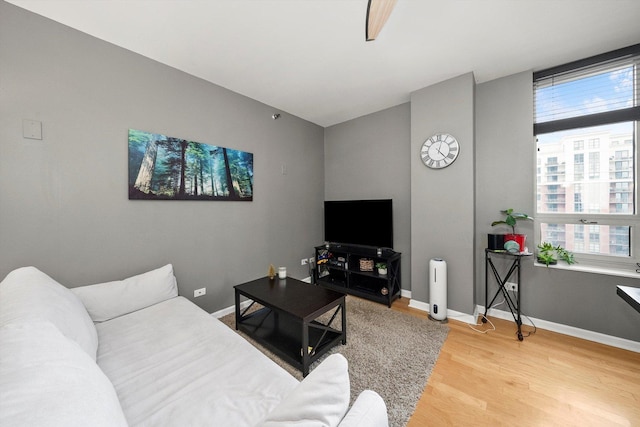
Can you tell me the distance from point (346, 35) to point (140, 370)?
272 cm

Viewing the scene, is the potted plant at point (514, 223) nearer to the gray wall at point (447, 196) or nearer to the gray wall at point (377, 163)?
the gray wall at point (447, 196)

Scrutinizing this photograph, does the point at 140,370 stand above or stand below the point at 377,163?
below

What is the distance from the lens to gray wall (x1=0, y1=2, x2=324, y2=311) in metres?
1.65

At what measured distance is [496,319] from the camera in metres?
2.64

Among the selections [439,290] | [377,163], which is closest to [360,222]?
[377,163]

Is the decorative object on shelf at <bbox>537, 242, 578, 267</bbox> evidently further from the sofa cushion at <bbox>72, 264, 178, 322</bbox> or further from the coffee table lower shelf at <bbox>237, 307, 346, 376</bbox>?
the sofa cushion at <bbox>72, 264, 178, 322</bbox>

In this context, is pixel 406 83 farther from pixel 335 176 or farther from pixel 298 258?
pixel 298 258

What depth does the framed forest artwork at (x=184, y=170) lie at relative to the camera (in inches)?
84.4

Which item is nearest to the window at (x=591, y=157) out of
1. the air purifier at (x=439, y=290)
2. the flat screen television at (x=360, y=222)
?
the air purifier at (x=439, y=290)

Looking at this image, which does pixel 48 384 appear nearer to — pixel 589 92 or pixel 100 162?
pixel 100 162

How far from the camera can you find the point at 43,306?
3.64 feet

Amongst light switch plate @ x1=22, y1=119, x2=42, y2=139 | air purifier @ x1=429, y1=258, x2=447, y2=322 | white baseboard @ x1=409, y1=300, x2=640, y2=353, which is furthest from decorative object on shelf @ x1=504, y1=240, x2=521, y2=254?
light switch plate @ x1=22, y1=119, x2=42, y2=139

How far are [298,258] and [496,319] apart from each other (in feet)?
8.61

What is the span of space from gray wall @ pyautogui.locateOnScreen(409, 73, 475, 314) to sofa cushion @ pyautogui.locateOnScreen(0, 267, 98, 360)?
3.01 meters
